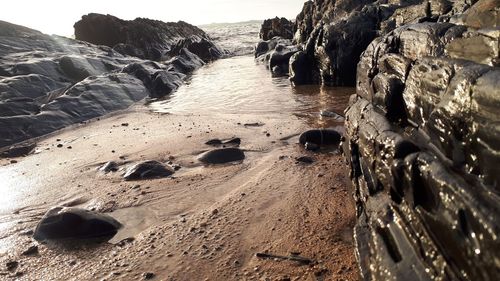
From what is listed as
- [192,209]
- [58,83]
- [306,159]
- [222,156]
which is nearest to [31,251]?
[192,209]

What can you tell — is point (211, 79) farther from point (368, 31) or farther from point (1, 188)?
point (1, 188)

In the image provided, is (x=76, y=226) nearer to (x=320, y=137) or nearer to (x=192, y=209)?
(x=192, y=209)

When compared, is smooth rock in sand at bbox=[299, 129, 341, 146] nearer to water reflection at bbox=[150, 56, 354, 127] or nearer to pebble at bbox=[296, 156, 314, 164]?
pebble at bbox=[296, 156, 314, 164]

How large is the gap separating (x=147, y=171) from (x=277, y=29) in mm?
40865

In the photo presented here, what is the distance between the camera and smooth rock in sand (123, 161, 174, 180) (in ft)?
25.1

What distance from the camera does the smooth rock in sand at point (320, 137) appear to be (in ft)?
28.8

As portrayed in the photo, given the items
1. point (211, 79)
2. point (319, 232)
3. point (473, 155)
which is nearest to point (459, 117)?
point (473, 155)

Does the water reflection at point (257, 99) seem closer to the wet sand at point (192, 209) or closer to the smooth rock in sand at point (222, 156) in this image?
the wet sand at point (192, 209)

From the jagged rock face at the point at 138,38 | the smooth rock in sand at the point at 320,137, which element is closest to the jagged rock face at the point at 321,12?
the jagged rock face at the point at 138,38

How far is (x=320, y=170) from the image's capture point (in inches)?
284

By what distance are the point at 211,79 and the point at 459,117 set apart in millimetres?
20260

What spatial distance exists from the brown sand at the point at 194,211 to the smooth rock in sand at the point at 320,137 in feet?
1.01

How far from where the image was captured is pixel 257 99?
15.2 m

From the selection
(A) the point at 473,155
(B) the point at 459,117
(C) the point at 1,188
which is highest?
(B) the point at 459,117
